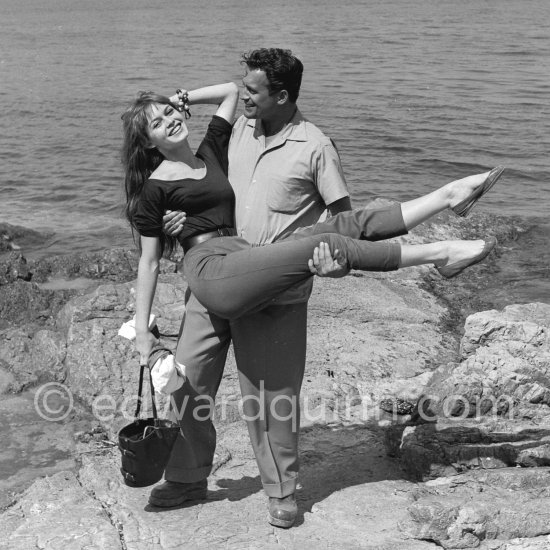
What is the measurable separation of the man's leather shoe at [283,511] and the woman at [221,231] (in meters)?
0.92

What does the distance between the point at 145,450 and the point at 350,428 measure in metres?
1.71

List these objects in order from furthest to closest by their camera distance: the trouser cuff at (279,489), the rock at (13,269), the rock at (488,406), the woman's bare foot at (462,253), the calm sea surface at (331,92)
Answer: the calm sea surface at (331,92) < the rock at (13,269) < the rock at (488,406) < the trouser cuff at (279,489) < the woman's bare foot at (462,253)

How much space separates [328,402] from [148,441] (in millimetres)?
1869

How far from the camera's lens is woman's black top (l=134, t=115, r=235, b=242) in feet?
14.2

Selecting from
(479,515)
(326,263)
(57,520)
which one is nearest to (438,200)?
(326,263)

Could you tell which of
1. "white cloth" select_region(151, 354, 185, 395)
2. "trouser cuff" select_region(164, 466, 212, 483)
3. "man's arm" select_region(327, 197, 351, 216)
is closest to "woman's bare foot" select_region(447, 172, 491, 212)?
"man's arm" select_region(327, 197, 351, 216)

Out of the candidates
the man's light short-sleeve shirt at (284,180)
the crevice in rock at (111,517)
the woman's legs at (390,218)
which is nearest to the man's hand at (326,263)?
the woman's legs at (390,218)

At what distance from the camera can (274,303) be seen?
14.1ft

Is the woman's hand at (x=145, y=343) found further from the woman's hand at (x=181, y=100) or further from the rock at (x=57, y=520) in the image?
the woman's hand at (x=181, y=100)

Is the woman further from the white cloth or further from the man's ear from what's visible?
the man's ear

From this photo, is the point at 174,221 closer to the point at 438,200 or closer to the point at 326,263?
the point at 326,263

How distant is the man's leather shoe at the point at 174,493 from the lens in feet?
15.0

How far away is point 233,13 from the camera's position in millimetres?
35375

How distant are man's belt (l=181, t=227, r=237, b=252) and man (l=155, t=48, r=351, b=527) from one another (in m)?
0.05
